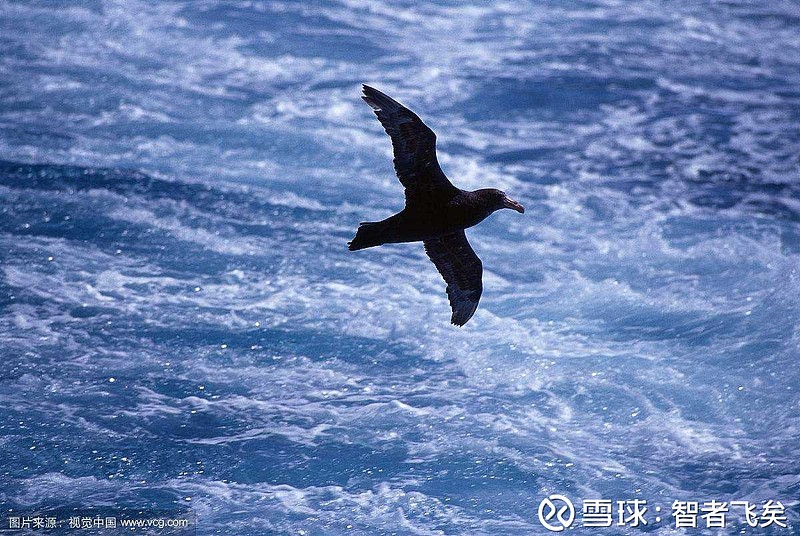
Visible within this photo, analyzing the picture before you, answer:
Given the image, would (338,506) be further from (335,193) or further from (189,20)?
(189,20)

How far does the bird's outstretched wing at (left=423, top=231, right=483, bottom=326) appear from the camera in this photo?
7.00 meters

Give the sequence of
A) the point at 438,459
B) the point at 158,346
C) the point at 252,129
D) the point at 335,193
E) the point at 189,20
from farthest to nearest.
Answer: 1. the point at 189,20
2. the point at 252,129
3. the point at 335,193
4. the point at 158,346
5. the point at 438,459

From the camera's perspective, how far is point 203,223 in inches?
459

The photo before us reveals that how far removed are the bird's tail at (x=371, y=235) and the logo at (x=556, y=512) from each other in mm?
2636

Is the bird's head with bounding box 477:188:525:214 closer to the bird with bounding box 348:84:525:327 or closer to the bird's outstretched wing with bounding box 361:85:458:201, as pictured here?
the bird with bounding box 348:84:525:327

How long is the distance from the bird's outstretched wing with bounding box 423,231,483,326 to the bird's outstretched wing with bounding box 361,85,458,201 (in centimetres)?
68

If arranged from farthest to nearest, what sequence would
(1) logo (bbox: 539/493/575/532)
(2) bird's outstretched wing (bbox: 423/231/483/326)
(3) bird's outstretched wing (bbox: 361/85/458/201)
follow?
(1) logo (bbox: 539/493/575/532)
(2) bird's outstretched wing (bbox: 423/231/483/326)
(3) bird's outstretched wing (bbox: 361/85/458/201)

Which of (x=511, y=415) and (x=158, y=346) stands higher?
(x=158, y=346)

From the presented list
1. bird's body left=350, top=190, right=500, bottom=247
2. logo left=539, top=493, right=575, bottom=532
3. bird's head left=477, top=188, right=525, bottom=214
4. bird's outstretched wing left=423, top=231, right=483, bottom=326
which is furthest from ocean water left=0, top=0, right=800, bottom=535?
bird's head left=477, top=188, right=525, bottom=214

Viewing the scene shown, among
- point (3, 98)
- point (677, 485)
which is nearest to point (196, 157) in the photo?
point (3, 98)

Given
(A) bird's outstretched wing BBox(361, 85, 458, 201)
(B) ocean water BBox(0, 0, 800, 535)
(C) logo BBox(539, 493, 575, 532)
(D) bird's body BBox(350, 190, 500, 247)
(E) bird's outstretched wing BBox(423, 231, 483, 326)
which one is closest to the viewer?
(A) bird's outstretched wing BBox(361, 85, 458, 201)

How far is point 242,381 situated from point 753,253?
5802mm

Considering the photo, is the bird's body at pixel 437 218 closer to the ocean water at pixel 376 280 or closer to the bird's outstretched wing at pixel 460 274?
the bird's outstretched wing at pixel 460 274

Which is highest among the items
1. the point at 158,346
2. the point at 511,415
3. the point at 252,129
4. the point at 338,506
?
the point at 252,129
